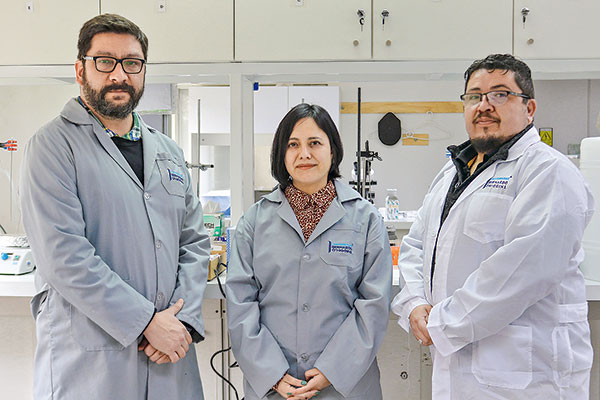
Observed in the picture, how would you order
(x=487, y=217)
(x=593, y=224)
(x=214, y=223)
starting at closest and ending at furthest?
1. (x=487, y=217)
2. (x=593, y=224)
3. (x=214, y=223)

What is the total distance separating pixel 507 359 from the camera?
1308 mm

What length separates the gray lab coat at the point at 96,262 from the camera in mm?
1256

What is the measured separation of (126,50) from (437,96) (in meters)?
4.57

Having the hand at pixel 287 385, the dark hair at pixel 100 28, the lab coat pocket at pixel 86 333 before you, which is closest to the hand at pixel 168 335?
the lab coat pocket at pixel 86 333

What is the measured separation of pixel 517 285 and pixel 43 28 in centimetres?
210

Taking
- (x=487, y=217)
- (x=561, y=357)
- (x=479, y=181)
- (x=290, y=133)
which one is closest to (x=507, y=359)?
(x=561, y=357)

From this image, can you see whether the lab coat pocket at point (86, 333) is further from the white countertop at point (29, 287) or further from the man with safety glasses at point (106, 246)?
the white countertop at point (29, 287)

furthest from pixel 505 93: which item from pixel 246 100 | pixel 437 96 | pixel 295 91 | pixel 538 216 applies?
pixel 437 96

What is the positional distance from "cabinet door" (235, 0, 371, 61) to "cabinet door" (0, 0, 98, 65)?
2.22ft

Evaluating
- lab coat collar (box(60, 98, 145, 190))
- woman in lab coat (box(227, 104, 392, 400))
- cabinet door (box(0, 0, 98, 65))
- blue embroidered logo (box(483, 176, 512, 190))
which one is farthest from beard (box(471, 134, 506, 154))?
cabinet door (box(0, 0, 98, 65))

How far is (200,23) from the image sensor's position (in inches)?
81.8

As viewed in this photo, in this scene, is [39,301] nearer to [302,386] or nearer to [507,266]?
[302,386]

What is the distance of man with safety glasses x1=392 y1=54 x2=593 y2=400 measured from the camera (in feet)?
4.12

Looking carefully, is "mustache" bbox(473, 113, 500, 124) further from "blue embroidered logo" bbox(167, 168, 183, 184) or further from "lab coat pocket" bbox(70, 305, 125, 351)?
"lab coat pocket" bbox(70, 305, 125, 351)
